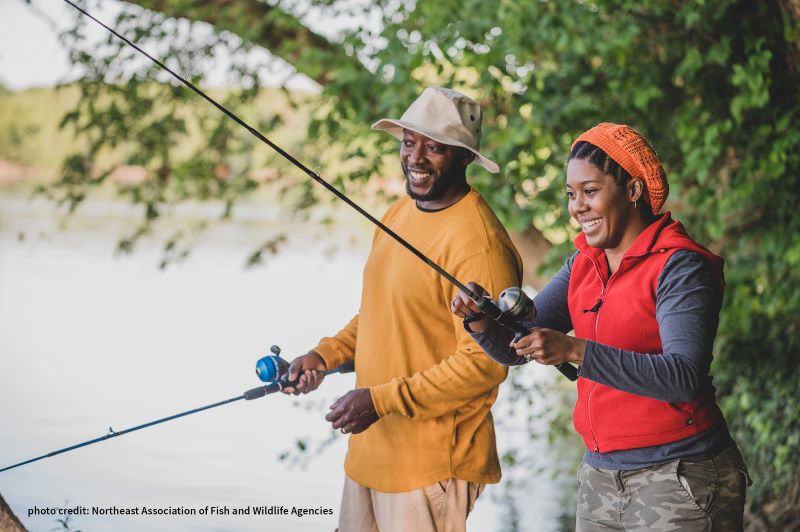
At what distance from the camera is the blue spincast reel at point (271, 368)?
2.78 m

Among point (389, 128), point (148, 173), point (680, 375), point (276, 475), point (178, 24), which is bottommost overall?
point (276, 475)

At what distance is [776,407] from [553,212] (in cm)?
154

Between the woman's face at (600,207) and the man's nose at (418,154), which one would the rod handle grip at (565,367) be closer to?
the woman's face at (600,207)

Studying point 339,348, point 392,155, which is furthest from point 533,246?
point 339,348

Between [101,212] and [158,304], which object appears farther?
[101,212]

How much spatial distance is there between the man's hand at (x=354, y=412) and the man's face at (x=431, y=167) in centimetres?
49

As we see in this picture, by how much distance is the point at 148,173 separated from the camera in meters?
6.26

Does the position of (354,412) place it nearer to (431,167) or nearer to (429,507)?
(429,507)

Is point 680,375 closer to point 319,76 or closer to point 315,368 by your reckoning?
point 315,368

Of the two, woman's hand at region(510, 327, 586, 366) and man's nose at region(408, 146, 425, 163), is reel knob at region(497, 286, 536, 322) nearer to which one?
woman's hand at region(510, 327, 586, 366)

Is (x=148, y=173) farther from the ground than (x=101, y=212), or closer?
closer

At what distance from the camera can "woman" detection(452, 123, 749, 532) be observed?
1929mm

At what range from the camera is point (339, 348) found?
292cm

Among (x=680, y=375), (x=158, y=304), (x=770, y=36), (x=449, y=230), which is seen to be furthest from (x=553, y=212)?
(x=158, y=304)
